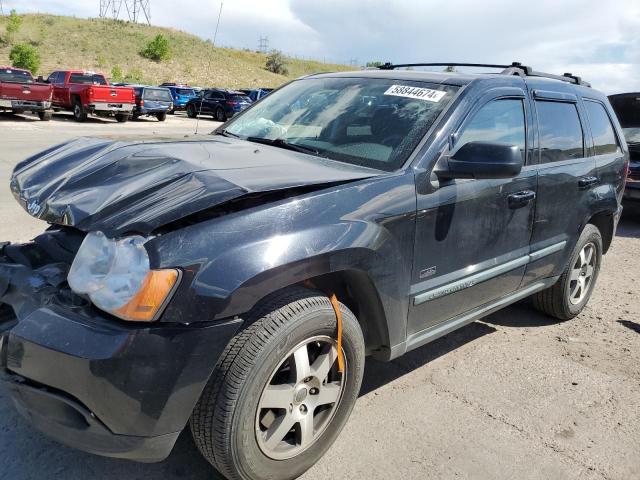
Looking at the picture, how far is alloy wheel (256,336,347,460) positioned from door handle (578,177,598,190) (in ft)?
8.14

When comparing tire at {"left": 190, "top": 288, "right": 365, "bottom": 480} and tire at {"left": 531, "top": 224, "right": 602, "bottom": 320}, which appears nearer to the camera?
tire at {"left": 190, "top": 288, "right": 365, "bottom": 480}

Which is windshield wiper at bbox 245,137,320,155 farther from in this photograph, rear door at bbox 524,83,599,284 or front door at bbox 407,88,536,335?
rear door at bbox 524,83,599,284

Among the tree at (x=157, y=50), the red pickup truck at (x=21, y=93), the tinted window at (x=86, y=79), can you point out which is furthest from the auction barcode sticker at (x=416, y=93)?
the tree at (x=157, y=50)

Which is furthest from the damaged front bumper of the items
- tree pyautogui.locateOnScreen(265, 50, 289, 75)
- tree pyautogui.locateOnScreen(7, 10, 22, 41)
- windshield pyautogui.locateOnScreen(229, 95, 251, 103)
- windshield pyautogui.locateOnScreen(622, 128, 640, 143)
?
tree pyautogui.locateOnScreen(265, 50, 289, 75)

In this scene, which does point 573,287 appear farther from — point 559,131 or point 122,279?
point 122,279

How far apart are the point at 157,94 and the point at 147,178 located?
78.7 feet

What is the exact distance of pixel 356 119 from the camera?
3.21 m

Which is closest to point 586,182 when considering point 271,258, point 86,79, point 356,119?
point 356,119

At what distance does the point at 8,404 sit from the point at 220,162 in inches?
66.0

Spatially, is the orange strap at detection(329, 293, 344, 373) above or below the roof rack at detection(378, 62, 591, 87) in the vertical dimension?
below

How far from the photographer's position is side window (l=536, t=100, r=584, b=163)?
146 inches

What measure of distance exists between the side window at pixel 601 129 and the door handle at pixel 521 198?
1289 millimetres

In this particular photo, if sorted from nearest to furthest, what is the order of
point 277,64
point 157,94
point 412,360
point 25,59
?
point 412,360
point 157,94
point 25,59
point 277,64

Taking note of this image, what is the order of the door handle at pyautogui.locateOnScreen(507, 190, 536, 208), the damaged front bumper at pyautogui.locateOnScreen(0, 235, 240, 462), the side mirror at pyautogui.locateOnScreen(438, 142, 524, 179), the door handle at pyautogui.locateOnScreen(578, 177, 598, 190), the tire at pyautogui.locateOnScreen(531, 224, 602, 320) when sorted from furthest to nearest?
the tire at pyautogui.locateOnScreen(531, 224, 602, 320) → the door handle at pyautogui.locateOnScreen(578, 177, 598, 190) → the door handle at pyautogui.locateOnScreen(507, 190, 536, 208) → the side mirror at pyautogui.locateOnScreen(438, 142, 524, 179) → the damaged front bumper at pyautogui.locateOnScreen(0, 235, 240, 462)
